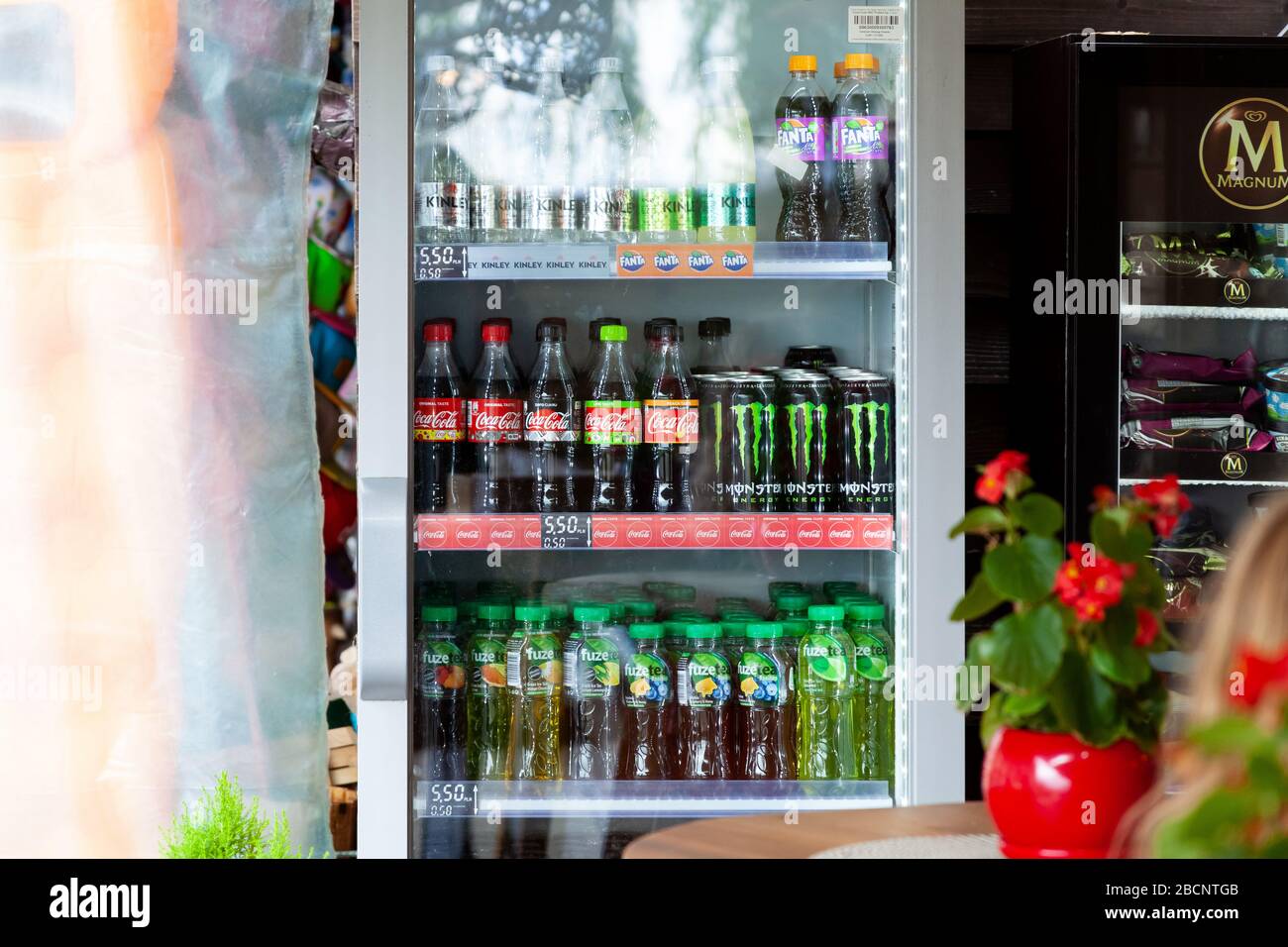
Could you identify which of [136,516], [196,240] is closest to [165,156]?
[196,240]

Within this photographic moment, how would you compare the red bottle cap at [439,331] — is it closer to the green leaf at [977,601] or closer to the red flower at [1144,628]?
the green leaf at [977,601]

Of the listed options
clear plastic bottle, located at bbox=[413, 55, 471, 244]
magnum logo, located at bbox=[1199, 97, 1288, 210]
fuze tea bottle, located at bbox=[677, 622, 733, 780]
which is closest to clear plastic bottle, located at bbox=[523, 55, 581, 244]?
clear plastic bottle, located at bbox=[413, 55, 471, 244]

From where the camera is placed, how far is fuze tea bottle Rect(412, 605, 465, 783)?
2340 mm

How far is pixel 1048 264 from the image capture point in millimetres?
2410

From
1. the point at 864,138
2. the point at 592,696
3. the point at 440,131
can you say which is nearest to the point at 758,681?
the point at 592,696

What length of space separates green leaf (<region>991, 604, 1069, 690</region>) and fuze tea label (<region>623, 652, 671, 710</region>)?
1.39m

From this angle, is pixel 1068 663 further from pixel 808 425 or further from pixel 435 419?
pixel 435 419

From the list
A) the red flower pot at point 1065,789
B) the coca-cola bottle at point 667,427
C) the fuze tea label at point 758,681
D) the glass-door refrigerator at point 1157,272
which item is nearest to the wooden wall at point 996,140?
the glass-door refrigerator at point 1157,272

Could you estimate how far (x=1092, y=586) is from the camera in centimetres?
101

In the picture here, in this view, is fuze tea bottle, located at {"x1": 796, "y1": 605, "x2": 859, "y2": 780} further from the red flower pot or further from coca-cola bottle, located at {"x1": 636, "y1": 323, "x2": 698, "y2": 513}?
the red flower pot

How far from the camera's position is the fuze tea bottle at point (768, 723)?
2.39 meters

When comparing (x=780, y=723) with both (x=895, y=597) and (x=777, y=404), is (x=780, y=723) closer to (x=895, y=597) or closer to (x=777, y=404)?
(x=895, y=597)

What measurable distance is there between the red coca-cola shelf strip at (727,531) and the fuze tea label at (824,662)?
23 centimetres

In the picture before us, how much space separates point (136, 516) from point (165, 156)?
2.07 feet
